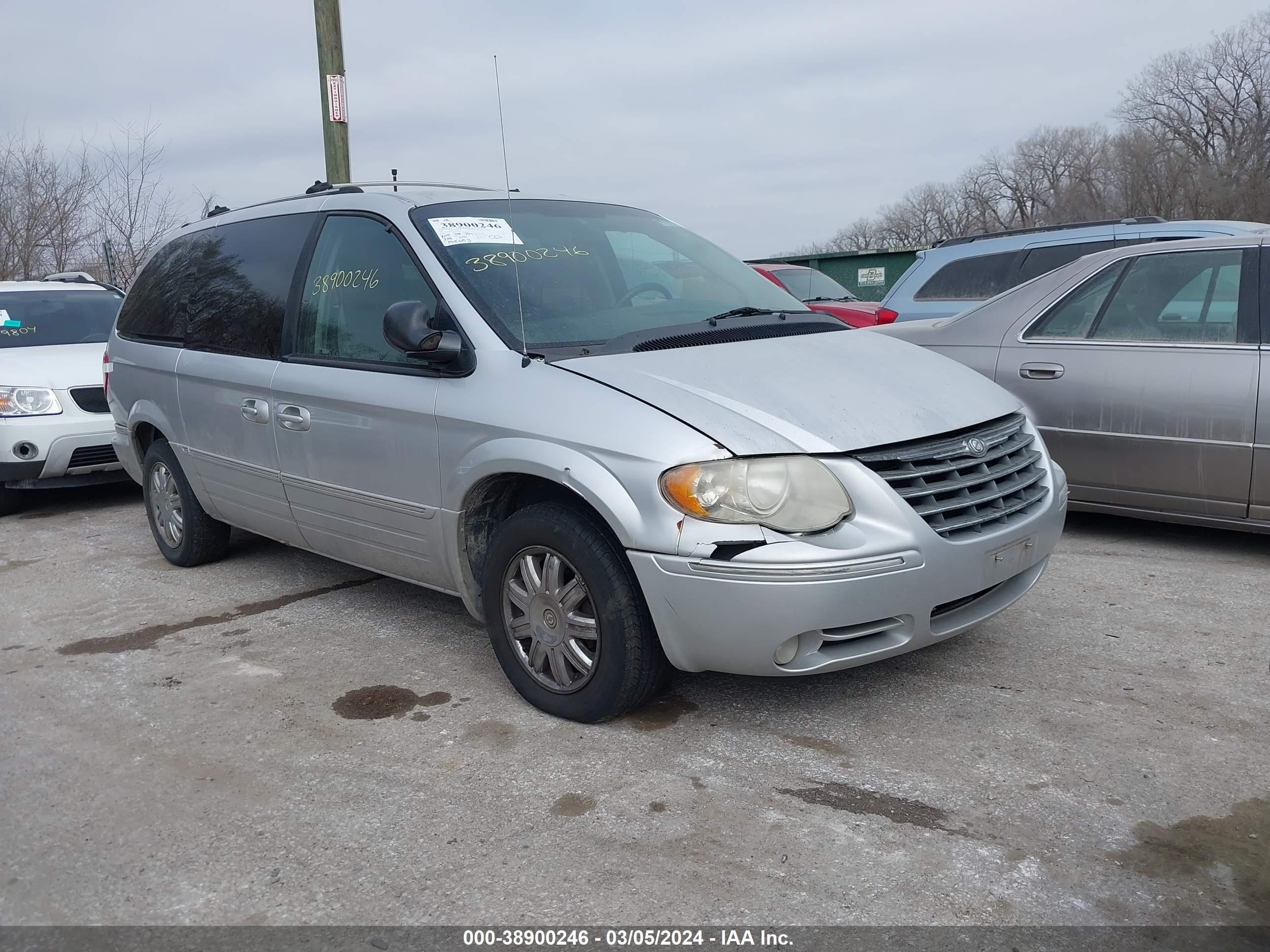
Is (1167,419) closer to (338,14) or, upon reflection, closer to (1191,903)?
(1191,903)

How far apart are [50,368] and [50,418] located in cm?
45

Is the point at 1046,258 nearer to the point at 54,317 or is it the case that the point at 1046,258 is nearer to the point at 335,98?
the point at 335,98

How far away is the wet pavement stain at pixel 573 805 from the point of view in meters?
2.85

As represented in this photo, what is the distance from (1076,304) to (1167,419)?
2.65 ft

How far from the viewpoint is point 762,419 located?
309cm

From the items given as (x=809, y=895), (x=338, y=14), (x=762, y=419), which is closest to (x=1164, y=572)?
(x=762, y=419)

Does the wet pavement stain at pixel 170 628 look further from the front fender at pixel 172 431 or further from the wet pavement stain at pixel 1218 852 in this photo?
the wet pavement stain at pixel 1218 852

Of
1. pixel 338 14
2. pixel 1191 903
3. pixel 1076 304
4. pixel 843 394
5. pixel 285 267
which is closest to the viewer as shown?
pixel 1191 903

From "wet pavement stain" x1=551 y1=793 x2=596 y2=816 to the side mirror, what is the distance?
1.47m

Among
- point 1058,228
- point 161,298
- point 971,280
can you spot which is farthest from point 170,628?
point 1058,228

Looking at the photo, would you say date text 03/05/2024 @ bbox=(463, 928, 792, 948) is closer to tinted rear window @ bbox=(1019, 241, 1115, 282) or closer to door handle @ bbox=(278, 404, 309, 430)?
door handle @ bbox=(278, 404, 309, 430)

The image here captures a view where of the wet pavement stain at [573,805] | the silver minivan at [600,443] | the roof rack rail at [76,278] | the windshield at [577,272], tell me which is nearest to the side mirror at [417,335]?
the silver minivan at [600,443]

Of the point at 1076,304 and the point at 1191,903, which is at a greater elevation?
the point at 1076,304

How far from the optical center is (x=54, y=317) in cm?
829
